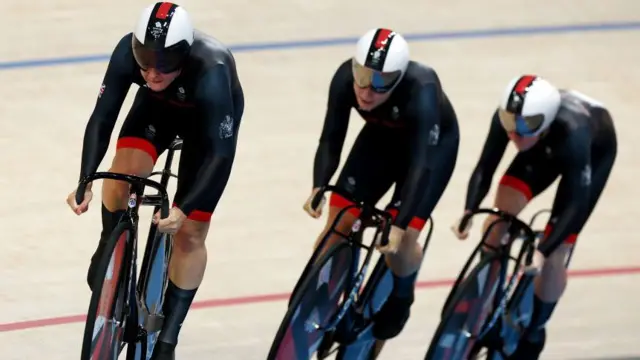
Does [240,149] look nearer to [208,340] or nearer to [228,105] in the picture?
[208,340]

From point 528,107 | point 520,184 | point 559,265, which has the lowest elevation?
point 559,265

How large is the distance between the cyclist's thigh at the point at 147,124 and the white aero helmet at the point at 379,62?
621 millimetres

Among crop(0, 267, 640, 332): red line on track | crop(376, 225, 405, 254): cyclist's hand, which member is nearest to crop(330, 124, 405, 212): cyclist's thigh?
crop(376, 225, 405, 254): cyclist's hand

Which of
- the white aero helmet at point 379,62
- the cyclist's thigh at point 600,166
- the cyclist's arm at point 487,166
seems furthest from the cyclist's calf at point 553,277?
the white aero helmet at point 379,62

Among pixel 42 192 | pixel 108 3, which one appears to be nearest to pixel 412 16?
pixel 108 3

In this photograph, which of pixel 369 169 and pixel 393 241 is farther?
pixel 369 169

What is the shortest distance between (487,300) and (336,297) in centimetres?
52

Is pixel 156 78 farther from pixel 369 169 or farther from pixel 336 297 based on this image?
pixel 336 297

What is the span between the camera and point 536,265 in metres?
4.56

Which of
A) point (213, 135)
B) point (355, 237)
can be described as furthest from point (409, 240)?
point (213, 135)

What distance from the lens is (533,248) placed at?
458 centimetres

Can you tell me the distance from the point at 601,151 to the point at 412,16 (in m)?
3.55

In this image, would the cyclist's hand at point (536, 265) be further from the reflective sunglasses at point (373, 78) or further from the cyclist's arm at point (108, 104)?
the cyclist's arm at point (108, 104)

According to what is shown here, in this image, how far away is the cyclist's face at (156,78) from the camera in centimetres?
407
